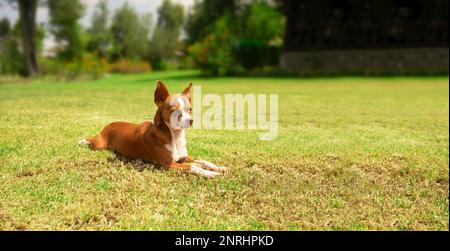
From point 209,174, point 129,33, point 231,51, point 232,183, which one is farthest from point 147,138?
point 129,33

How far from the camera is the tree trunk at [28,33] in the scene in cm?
4256

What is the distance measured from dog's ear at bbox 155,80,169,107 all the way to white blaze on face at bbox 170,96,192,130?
5.9 inches

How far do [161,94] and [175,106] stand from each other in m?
0.26

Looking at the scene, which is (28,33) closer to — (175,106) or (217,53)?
(217,53)

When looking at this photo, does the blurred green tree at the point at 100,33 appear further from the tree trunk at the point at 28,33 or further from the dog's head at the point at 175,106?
the dog's head at the point at 175,106

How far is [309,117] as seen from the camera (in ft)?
42.0

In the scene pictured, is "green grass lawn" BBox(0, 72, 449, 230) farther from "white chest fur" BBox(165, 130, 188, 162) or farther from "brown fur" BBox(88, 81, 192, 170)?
"white chest fur" BBox(165, 130, 188, 162)

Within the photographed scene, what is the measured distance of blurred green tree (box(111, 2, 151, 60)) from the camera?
2539 inches

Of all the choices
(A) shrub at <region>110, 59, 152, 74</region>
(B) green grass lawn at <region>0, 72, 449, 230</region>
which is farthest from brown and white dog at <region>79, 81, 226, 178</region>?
(A) shrub at <region>110, 59, 152, 74</region>

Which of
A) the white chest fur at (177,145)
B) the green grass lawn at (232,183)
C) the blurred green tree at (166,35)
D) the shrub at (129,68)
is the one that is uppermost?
the blurred green tree at (166,35)

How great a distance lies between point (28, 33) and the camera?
143 ft

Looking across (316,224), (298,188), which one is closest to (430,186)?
(298,188)

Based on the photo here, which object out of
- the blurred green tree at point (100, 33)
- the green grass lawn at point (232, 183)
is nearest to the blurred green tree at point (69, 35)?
the blurred green tree at point (100, 33)

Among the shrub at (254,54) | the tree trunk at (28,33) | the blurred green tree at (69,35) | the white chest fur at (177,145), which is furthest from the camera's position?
the blurred green tree at (69,35)
